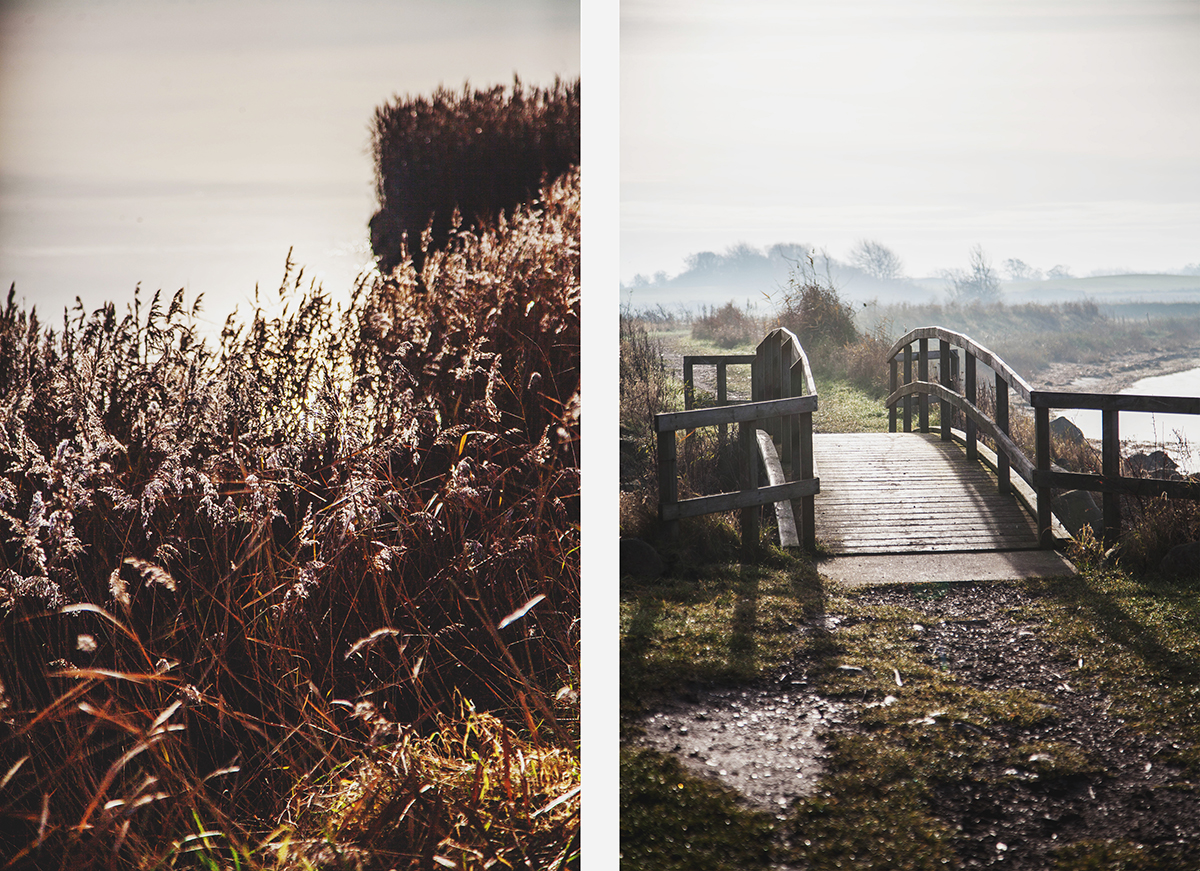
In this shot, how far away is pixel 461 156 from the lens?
1.73 metres

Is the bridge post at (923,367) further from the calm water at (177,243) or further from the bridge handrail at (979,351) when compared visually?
the calm water at (177,243)

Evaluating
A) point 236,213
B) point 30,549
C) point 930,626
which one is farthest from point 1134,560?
point 30,549

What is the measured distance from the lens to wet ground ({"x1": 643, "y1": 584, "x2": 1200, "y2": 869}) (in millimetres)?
1761

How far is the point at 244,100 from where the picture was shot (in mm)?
1617

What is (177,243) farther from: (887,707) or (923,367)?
(887,707)

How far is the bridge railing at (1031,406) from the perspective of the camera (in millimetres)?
1889

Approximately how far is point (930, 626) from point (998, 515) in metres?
0.37

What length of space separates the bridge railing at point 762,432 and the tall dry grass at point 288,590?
491 millimetres

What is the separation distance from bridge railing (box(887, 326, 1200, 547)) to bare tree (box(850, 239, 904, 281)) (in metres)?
0.17

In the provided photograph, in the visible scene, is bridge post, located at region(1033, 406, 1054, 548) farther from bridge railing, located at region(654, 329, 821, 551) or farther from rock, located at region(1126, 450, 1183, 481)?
bridge railing, located at region(654, 329, 821, 551)

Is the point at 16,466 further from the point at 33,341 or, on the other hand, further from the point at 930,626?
the point at 930,626

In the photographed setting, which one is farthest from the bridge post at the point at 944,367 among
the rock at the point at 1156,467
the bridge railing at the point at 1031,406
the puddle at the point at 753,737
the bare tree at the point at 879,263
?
the puddle at the point at 753,737

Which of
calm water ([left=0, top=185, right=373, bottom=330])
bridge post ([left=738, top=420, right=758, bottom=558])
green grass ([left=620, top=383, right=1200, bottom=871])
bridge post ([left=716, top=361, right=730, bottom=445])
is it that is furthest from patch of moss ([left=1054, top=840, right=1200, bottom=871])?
calm water ([left=0, top=185, right=373, bottom=330])

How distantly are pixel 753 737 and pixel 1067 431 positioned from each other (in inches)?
46.4
